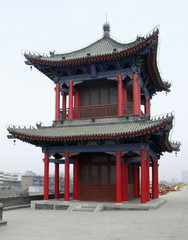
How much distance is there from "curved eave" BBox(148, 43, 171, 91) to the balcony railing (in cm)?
297

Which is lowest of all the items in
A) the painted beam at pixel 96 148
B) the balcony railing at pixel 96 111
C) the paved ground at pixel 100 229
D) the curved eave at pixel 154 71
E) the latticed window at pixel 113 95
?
the paved ground at pixel 100 229

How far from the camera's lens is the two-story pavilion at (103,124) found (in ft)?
59.8

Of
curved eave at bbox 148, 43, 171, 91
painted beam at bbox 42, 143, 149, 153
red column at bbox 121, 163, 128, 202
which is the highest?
curved eave at bbox 148, 43, 171, 91

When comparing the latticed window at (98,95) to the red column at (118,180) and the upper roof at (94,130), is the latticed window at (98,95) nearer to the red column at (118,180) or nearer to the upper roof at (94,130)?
the upper roof at (94,130)

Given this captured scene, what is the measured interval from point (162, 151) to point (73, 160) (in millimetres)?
8518

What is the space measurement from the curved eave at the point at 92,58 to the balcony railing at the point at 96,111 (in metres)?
3.23

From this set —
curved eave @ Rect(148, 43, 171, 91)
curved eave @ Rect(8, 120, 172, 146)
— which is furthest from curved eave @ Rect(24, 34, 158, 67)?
curved eave @ Rect(8, 120, 172, 146)

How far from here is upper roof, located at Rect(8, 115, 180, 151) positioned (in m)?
16.8

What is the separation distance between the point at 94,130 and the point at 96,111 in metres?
2.61

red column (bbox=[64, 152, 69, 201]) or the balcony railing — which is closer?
red column (bbox=[64, 152, 69, 201])

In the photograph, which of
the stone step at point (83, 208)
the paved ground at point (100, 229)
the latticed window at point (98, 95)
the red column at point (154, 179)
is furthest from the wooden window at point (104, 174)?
the paved ground at point (100, 229)

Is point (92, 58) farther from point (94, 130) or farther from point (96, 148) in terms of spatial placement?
point (96, 148)

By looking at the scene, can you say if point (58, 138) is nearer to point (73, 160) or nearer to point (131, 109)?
point (73, 160)

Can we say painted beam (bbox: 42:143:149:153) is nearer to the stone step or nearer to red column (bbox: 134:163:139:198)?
the stone step
